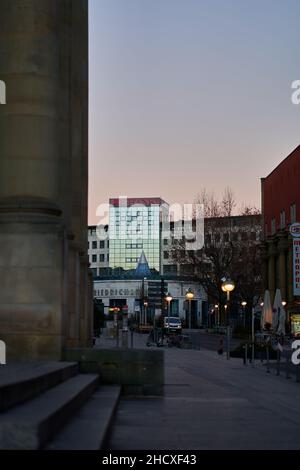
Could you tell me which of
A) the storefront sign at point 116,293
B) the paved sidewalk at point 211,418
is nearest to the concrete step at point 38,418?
the paved sidewalk at point 211,418

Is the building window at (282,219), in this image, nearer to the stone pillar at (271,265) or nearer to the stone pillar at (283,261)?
the stone pillar at (283,261)

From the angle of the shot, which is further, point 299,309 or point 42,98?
point 299,309

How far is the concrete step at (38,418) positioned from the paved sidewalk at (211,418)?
733 mm

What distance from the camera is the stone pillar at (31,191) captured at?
1523 centimetres

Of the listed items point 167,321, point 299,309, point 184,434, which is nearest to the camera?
point 184,434

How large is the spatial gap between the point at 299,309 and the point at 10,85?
67.6 metres

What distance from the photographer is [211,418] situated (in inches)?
484

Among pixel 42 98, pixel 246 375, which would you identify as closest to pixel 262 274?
pixel 246 375

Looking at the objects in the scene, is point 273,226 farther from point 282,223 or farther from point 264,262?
point 282,223

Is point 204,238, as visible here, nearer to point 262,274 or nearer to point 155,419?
point 262,274

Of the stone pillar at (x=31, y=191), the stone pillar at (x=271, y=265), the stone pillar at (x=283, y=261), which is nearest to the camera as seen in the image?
the stone pillar at (x=31, y=191)

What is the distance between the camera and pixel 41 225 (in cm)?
1546

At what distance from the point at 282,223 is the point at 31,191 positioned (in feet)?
254

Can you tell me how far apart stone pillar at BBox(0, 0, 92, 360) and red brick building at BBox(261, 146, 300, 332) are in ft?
214
